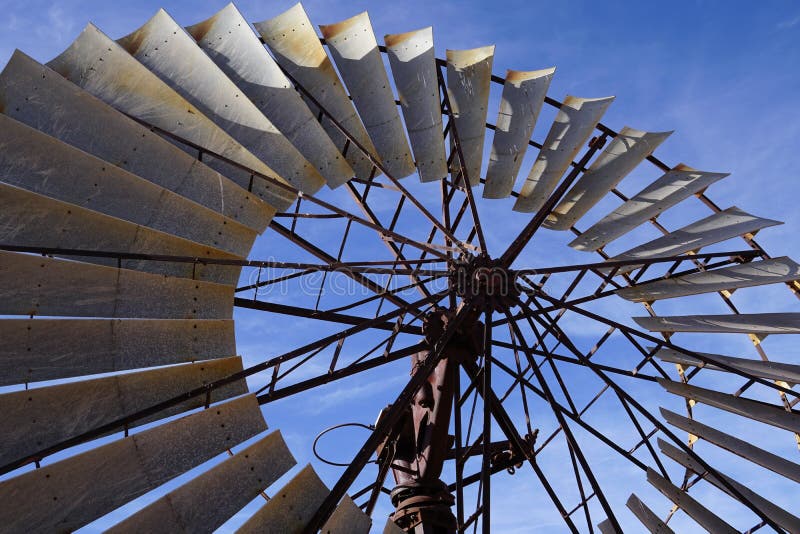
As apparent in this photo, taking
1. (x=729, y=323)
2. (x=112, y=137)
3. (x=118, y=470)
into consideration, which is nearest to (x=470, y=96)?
(x=729, y=323)

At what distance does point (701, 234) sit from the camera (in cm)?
1316

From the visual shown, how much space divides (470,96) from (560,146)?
1695mm

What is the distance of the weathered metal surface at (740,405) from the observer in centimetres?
1272

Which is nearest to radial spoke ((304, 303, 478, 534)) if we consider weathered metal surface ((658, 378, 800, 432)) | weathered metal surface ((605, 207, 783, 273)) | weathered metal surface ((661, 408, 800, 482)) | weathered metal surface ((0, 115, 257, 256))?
weathered metal surface ((0, 115, 257, 256))

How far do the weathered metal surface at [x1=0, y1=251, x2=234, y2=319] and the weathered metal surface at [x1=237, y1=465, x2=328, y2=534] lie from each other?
2163 mm

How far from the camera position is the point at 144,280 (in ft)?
31.7

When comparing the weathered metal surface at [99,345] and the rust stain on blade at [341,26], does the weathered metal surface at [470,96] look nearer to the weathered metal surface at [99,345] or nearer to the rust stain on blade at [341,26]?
the rust stain on blade at [341,26]

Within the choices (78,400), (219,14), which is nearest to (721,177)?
(219,14)

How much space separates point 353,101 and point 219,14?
2279 millimetres

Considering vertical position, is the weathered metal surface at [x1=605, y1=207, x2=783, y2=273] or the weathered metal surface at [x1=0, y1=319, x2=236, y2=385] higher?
the weathered metal surface at [x1=605, y1=207, x2=783, y2=273]

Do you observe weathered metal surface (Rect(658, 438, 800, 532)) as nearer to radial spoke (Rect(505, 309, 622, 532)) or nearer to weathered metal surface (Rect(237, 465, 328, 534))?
radial spoke (Rect(505, 309, 622, 532))

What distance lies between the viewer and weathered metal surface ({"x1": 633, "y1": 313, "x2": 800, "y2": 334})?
1231cm

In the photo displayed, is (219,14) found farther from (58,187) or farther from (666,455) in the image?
(666,455)

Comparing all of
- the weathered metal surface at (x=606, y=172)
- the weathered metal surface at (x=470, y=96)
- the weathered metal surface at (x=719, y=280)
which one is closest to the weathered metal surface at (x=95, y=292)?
the weathered metal surface at (x=470, y=96)
